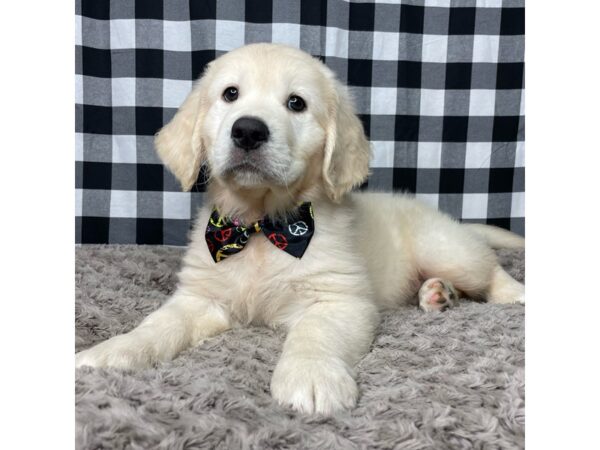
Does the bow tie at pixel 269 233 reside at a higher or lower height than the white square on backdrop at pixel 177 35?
lower

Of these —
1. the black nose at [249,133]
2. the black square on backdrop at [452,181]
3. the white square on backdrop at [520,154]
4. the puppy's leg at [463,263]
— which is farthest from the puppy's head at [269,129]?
the white square on backdrop at [520,154]

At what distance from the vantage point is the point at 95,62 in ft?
11.9

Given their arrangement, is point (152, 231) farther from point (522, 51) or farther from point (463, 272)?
point (522, 51)

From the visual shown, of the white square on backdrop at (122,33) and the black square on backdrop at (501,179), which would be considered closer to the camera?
the white square on backdrop at (122,33)

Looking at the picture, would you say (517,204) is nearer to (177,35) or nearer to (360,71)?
(360,71)

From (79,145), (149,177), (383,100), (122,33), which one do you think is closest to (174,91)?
(122,33)

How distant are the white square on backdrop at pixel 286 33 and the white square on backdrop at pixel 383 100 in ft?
1.85

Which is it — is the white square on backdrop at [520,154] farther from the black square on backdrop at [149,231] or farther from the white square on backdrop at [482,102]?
the black square on backdrop at [149,231]

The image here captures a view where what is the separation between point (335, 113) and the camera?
2.43 m

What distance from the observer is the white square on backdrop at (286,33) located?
3.61 metres

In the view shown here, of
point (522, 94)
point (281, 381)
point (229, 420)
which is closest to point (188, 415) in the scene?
point (229, 420)

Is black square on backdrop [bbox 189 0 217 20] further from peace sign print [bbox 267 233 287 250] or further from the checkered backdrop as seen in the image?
peace sign print [bbox 267 233 287 250]

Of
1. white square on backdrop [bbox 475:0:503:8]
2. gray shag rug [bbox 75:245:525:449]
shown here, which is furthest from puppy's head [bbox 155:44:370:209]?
white square on backdrop [bbox 475:0:503:8]

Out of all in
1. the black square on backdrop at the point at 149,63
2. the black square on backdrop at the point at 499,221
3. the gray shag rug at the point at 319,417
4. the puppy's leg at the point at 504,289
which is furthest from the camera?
the black square on backdrop at the point at 499,221
